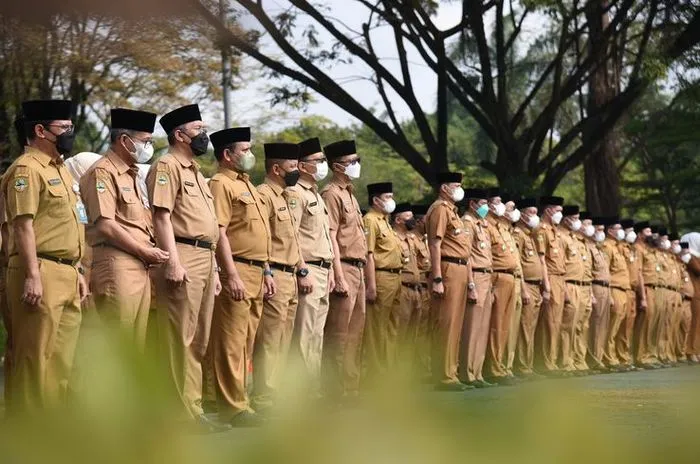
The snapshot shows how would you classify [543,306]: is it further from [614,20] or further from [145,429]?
[145,429]

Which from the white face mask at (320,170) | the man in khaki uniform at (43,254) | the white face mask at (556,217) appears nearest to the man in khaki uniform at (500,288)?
the white face mask at (556,217)

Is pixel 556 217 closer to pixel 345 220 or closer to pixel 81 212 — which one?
pixel 345 220

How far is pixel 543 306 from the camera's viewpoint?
49.3 feet

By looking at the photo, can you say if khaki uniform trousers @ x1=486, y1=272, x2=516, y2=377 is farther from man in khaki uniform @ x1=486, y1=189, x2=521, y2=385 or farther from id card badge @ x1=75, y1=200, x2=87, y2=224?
id card badge @ x1=75, y1=200, x2=87, y2=224

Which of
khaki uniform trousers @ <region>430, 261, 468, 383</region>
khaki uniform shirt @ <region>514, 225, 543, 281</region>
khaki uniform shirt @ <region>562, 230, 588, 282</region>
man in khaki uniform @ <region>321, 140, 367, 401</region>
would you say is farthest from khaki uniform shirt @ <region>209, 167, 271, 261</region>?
khaki uniform shirt @ <region>562, 230, 588, 282</region>

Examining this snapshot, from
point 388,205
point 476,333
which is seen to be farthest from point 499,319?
point 388,205

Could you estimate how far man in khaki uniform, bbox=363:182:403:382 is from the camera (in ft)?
37.9

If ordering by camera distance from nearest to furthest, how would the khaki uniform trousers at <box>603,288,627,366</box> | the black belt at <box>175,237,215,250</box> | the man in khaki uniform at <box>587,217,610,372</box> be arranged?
the black belt at <box>175,237,215,250</box>
the man in khaki uniform at <box>587,217,610,372</box>
the khaki uniform trousers at <box>603,288,627,366</box>

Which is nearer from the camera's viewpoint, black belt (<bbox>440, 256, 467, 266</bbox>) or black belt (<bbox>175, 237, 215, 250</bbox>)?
black belt (<bbox>175, 237, 215, 250</bbox>)

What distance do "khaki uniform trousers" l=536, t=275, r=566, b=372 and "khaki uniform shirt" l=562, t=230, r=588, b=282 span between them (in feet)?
1.16

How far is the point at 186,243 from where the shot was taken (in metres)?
7.32

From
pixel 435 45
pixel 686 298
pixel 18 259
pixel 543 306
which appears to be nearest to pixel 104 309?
pixel 18 259

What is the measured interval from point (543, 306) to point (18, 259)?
9318mm

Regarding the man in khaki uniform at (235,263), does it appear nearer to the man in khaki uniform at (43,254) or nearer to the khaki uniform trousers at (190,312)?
the khaki uniform trousers at (190,312)
